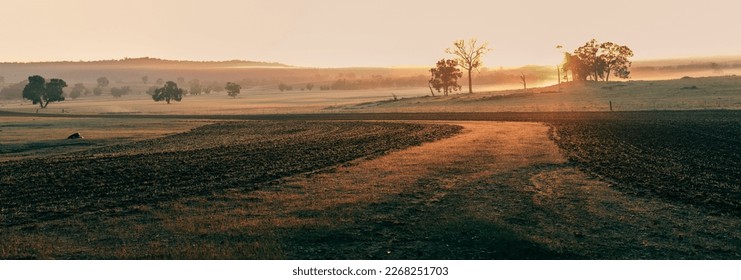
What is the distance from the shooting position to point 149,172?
24688mm

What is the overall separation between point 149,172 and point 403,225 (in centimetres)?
1411

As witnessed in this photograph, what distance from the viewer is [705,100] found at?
77.8 metres

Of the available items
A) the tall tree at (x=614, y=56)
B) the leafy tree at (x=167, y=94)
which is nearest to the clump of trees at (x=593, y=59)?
the tall tree at (x=614, y=56)

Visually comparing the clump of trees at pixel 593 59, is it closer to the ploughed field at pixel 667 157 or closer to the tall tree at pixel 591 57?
the tall tree at pixel 591 57

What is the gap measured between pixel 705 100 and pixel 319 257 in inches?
3153

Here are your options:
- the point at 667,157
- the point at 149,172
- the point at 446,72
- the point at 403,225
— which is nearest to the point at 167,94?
the point at 446,72

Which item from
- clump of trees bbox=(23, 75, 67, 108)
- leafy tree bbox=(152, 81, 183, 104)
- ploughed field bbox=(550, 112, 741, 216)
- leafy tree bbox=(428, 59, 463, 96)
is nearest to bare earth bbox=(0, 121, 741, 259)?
ploughed field bbox=(550, 112, 741, 216)

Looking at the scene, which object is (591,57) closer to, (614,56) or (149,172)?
(614,56)

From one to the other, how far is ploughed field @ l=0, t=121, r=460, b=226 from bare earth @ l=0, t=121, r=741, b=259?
160 centimetres

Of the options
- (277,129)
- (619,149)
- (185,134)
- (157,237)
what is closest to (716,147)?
(619,149)

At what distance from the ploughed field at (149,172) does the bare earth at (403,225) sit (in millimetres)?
1605

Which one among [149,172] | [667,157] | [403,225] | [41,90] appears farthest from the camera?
[41,90]

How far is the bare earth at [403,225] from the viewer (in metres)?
12.6

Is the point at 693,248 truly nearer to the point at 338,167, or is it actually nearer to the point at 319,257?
the point at 319,257
